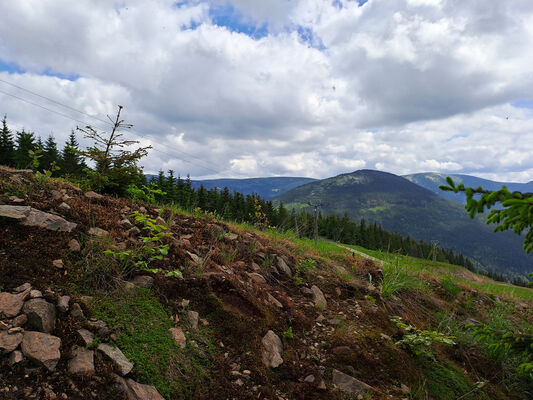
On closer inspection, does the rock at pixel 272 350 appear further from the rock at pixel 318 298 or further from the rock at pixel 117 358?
the rock at pixel 117 358

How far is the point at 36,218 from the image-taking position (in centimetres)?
413

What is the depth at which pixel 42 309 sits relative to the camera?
2.88 meters

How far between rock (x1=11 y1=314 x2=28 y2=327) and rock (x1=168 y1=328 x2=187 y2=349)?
1508mm

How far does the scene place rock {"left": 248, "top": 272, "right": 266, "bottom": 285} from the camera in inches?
216

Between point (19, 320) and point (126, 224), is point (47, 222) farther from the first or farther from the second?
point (19, 320)

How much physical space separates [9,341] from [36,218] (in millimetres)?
2222

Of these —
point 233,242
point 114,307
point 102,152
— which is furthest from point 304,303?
point 102,152

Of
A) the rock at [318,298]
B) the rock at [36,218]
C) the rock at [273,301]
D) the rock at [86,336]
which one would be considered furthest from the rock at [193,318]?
the rock at [318,298]

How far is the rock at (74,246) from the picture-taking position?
398 cm

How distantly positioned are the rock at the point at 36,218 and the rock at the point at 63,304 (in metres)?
1.50

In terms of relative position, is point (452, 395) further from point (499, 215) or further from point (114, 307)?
Answer: point (114, 307)

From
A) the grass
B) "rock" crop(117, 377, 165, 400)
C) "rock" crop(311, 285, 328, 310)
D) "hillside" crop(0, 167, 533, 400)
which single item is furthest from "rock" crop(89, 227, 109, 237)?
"rock" crop(311, 285, 328, 310)

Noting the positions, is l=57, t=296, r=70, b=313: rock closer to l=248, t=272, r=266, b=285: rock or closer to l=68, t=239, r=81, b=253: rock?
l=68, t=239, r=81, b=253: rock

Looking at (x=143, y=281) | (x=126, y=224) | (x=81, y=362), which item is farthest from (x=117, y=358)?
(x=126, y=224)
